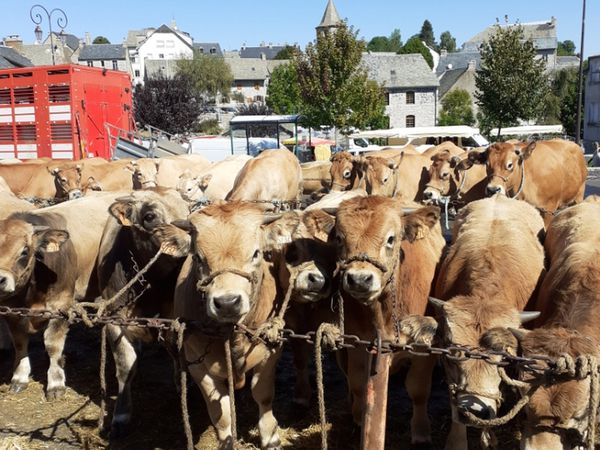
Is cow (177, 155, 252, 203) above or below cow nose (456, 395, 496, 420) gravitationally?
above

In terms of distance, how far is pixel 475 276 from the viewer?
439 centimetres

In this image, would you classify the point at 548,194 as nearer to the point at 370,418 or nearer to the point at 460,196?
the point at 460,196

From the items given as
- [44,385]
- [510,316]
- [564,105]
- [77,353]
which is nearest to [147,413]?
[44,385]

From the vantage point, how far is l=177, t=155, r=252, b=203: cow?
10.9 m

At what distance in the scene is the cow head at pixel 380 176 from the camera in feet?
35.1

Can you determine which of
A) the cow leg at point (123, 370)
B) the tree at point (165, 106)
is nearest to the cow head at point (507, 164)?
the cow leg at point (123, 370)

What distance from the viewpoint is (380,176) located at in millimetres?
10719

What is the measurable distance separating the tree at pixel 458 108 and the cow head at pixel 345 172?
167 ft

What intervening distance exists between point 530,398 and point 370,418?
0.87 meters

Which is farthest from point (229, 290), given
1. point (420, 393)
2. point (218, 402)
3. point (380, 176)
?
point (380, 176)

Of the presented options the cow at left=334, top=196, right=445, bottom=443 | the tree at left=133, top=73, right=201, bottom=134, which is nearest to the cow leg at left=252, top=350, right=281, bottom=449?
the cow at left=334, top=196, right=445, bottom=443

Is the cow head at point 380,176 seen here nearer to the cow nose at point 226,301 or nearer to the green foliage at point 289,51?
the cow nose at point 226,301

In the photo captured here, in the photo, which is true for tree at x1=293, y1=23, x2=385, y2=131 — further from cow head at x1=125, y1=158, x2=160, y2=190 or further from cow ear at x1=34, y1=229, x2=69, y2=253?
cow ear at x1=34, y1=229, x2=69, y2=253

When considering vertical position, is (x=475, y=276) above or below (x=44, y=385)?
above
